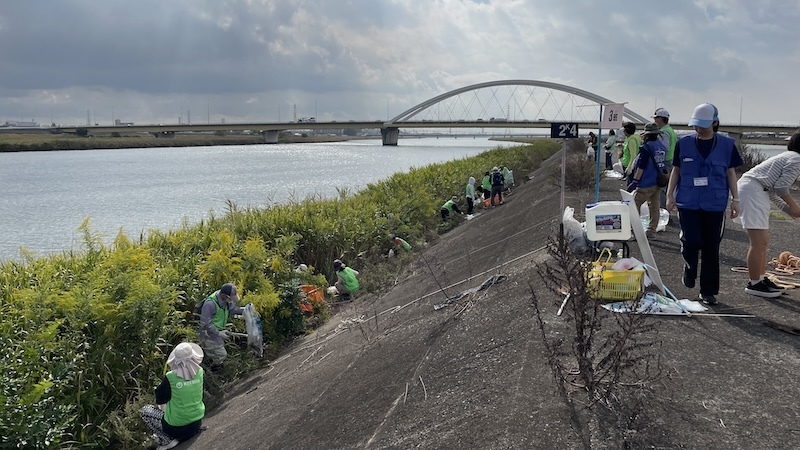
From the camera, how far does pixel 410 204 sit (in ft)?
56.3

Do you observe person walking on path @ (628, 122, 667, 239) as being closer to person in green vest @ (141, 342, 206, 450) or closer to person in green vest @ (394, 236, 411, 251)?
person in green vest @ (141, 342, 206, 450)

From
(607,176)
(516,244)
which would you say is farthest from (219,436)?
(607,176)

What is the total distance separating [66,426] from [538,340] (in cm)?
440

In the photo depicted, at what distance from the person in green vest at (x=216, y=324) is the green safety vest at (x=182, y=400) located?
61.0 inches

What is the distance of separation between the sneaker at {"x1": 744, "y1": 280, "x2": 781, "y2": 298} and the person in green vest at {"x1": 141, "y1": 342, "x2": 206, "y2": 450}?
549 cm

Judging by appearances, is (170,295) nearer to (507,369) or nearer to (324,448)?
(324,448)

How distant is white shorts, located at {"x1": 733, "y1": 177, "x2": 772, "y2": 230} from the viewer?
4992 millimetres

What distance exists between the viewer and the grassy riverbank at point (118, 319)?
5156 millimetres

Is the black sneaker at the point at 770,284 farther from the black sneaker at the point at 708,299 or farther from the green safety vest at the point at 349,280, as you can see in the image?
the green safety vest at the point at 349,280

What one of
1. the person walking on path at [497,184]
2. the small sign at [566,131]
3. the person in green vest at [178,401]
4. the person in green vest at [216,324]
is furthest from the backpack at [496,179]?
the person in green vest at [178,401]

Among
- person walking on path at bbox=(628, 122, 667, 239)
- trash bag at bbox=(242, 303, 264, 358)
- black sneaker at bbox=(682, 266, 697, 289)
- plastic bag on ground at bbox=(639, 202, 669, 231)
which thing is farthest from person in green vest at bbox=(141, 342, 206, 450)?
plastic bag on ground at bbox=(639, 202, 669, 231)

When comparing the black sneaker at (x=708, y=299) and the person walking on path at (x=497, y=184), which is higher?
the person walking on path at (x=497, y=184)

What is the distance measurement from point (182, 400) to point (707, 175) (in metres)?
5.44

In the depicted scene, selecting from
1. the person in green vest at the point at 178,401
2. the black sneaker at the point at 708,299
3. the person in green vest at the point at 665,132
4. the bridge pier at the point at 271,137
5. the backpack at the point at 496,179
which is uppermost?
the bridge pier at the point at 271,137
